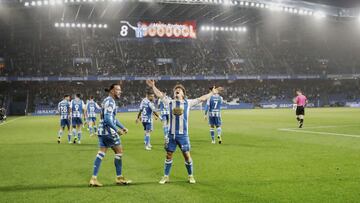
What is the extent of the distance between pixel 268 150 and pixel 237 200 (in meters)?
7.88

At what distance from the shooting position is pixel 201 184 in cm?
960

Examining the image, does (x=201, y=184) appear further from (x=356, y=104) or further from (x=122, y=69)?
(x=356, y=104)

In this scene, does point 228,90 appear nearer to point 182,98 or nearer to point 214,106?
point 214,106

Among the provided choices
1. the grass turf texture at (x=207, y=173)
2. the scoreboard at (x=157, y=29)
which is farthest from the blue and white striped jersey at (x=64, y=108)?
the scoreboard at (x=157, y=29)

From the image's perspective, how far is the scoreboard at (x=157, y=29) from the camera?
217 ft

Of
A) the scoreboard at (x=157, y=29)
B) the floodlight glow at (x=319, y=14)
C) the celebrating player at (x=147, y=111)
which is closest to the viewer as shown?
the celebrating player at (x=147, y=111)

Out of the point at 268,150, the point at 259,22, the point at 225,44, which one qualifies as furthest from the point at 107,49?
the point at 268,150

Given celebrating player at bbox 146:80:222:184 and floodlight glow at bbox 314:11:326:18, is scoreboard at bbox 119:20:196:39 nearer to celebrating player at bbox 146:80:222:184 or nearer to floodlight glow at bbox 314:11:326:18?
floodlight glow at bbox 314:11:326:18

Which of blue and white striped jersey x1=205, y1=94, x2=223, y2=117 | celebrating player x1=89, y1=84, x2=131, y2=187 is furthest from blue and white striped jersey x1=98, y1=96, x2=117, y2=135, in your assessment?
blue and white striped jersey x1=205, y1=94, x2=223, y2=117

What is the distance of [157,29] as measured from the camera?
66625mm

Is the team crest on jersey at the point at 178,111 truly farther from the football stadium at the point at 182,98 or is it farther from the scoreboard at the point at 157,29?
the scoreboard at the point at 157,29

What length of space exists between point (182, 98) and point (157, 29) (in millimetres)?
58287

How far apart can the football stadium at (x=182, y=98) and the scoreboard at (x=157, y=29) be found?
187 mm

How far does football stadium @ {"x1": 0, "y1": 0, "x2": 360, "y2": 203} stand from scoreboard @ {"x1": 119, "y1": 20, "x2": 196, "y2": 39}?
0.61 feet
